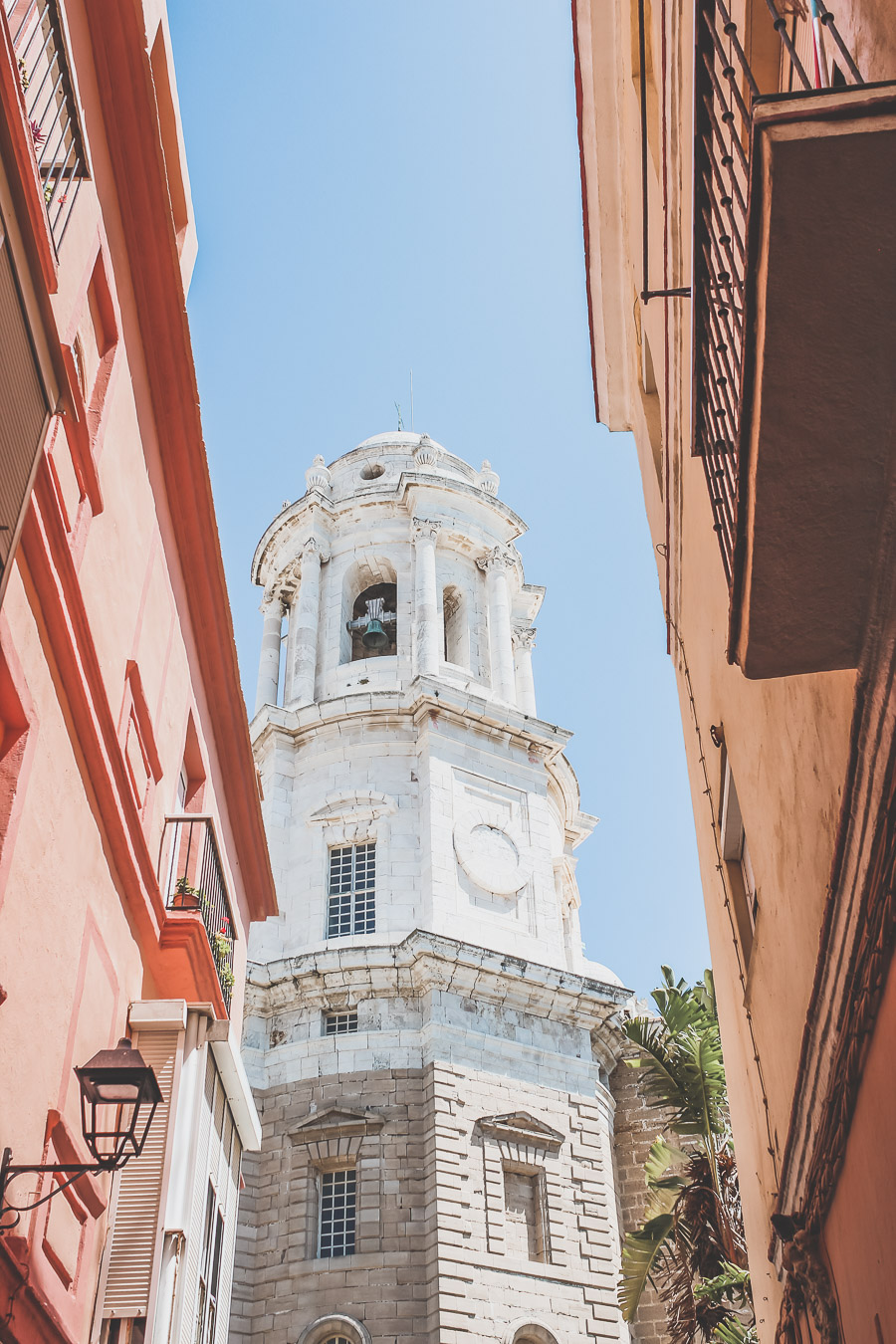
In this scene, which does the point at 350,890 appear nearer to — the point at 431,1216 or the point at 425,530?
the point at 431,1216

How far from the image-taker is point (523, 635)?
37.0 meters

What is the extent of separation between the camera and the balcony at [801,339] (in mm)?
3098

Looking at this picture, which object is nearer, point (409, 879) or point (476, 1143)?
point (476, 1143)

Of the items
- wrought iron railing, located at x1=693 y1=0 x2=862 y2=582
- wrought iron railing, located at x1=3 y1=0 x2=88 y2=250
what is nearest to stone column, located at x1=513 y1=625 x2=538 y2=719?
wrought iron railing, located at x1=3 y1=0 x2=88 y2=250

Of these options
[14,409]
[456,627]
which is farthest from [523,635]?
[14,409]

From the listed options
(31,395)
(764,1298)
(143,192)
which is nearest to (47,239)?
(31,395)

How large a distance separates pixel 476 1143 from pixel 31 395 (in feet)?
67.9

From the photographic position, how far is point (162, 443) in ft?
35.0

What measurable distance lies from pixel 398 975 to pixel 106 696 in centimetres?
1780

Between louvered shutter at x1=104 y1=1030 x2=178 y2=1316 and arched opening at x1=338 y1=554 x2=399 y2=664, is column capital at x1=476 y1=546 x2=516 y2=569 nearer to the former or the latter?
arched opening at x1=338 y1=554 x2=399 y2=664

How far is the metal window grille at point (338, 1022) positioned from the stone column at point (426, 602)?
348 inches

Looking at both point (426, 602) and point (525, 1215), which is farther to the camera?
point (426, 602)

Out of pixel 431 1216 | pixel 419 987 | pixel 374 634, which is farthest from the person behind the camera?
pixel 374 634

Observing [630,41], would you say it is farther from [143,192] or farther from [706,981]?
[706,981]
